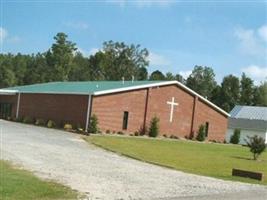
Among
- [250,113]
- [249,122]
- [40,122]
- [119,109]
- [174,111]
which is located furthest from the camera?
[250,113]

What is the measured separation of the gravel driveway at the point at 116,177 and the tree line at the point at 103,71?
66.9 m

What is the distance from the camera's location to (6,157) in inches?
734

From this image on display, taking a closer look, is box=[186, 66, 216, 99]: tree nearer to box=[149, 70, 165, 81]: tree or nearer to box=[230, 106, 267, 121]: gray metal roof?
box=[149, 70, 165, 81]: tree

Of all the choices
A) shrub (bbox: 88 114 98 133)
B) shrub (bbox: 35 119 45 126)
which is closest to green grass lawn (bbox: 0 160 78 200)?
shrub (bbox: 88 114 98 133)

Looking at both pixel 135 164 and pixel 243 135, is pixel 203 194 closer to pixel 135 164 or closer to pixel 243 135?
pixel 135 164

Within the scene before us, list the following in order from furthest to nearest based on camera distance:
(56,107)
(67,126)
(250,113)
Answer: (250,113), (56,107), (67,126)

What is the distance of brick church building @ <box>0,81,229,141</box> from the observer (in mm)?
40344

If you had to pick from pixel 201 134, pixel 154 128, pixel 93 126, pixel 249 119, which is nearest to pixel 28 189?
pixel 93 126

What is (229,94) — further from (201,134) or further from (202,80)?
(201,134)

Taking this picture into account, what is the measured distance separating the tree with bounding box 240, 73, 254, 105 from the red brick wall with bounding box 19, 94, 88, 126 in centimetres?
5272

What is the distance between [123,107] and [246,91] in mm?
54926

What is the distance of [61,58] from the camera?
292ft

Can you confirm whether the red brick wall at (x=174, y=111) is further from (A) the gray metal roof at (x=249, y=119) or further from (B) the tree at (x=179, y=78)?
(B) the tree at (x=179, y=78)

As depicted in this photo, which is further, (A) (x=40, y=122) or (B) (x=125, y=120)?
(A) (x=40, y=122)
